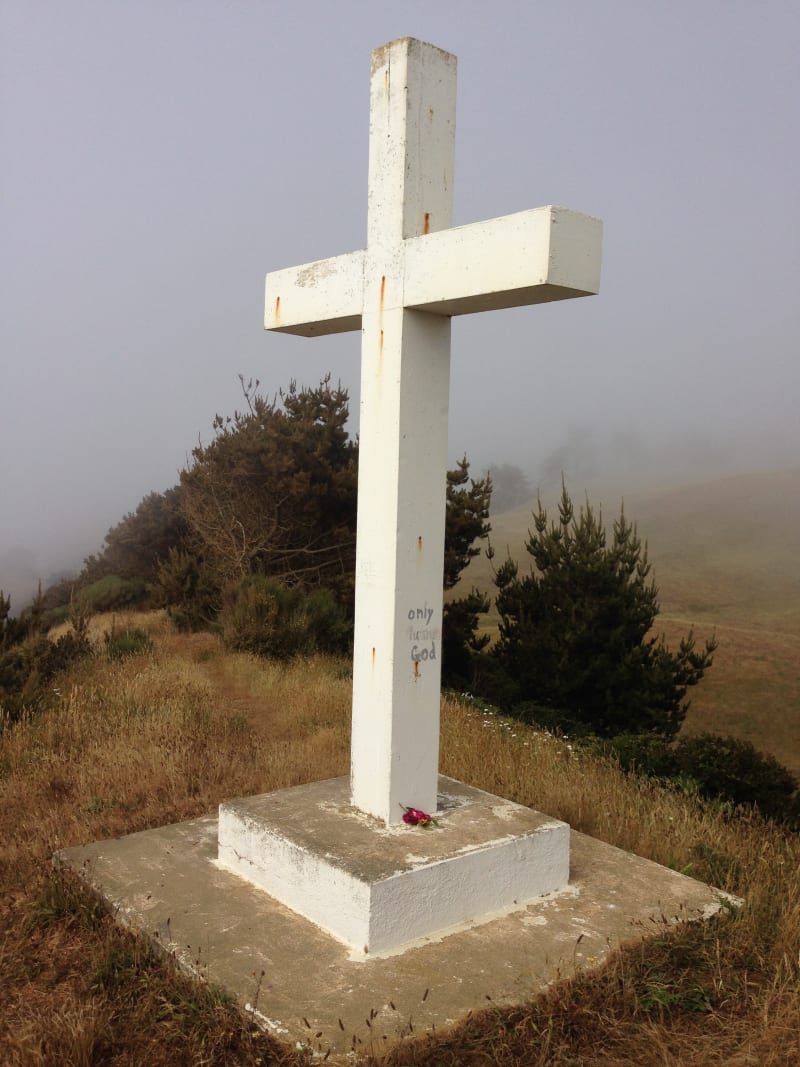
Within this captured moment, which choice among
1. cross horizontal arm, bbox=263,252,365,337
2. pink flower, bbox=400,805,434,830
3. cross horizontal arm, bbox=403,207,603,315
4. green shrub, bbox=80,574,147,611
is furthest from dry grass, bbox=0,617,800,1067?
green shrub, bbox=80,574,147,611

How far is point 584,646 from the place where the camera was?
546 inches

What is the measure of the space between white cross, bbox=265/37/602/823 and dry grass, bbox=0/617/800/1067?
1071 mm

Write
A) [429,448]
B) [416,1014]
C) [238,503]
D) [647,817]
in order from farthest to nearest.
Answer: [238,503], [647,817], [429,448], [416,1014]

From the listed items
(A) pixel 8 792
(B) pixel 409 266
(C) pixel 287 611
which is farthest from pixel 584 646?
(B) pixel 409 266

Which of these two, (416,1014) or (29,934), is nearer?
(416,1014)

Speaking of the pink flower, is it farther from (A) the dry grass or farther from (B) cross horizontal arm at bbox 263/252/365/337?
(B) cross horizontal arm at bbox 263/252/365/337

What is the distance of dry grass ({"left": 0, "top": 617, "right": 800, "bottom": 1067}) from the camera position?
8.56 feet

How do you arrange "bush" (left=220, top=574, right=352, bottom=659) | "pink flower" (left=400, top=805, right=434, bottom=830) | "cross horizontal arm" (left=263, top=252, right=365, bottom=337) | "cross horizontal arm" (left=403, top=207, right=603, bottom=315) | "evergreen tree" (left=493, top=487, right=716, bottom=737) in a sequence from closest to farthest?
"cross horizontal arm" (left=403, top=207, right=603, bottom=315) → "pink flower" (left=400, top=805, right=434, bottom=830) → "cross horizontal arm" (left=263, top=252, right=365, bottom=337) → "bush" (left=220, top=574, right=352, bottom=659) → "evergreen tree" (left=493, top=487, right=716, bottom=737)

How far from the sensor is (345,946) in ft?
10.2

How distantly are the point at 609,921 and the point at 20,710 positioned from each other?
523cm

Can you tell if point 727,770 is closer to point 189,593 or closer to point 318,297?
point 318,297

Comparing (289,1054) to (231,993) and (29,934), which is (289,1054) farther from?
(29,934)

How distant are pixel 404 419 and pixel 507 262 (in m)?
0.68

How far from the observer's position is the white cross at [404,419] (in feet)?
11.3
